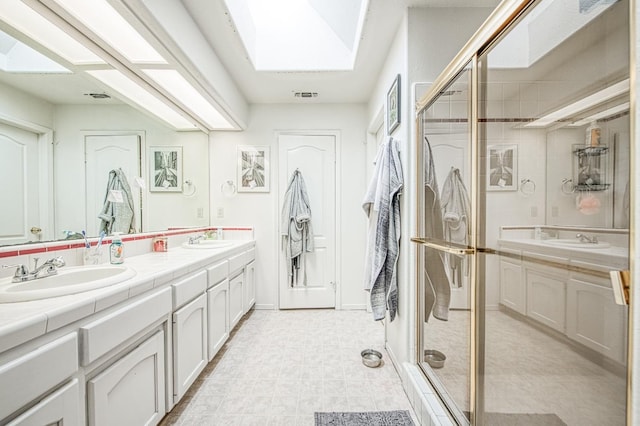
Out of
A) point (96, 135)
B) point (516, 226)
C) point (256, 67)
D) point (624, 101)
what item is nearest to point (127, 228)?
point (96, 135)

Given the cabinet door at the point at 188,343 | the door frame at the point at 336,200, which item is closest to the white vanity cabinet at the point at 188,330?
the cabinet door at the point at 188,343

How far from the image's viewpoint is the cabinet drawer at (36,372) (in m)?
0.67

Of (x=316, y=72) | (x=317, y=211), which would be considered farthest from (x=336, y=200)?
(x=316, y=72)

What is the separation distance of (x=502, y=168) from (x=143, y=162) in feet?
7.47

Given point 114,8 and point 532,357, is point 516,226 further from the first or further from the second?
point 114,8

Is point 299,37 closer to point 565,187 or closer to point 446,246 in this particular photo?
point 446,246

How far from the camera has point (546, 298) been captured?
0.88m

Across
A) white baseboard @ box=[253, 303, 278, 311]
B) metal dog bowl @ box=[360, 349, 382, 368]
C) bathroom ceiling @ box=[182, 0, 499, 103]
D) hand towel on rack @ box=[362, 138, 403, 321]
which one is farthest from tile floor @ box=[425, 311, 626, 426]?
white baseboard @ box=[253, 303, 278, 311]

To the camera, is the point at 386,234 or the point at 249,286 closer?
the point at 386,234

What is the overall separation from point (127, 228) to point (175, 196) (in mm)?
745

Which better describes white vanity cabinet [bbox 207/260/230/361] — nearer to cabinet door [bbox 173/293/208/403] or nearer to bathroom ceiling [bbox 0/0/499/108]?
cabinet door [bbox 173/293/208/403]

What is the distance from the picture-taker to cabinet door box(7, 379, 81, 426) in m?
0.72

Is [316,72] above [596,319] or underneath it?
above

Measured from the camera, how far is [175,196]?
265cm
